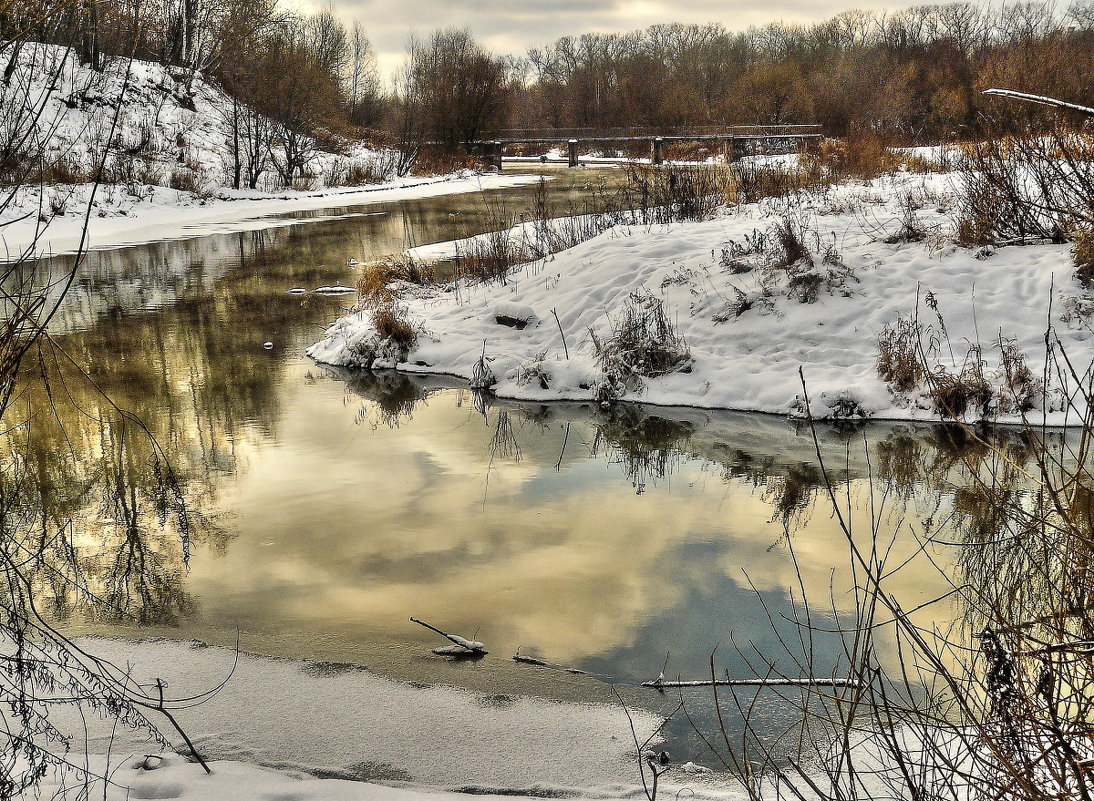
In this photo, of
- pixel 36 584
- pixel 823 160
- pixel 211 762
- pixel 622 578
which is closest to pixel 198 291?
pixel 36 584

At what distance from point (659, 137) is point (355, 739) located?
47.1m

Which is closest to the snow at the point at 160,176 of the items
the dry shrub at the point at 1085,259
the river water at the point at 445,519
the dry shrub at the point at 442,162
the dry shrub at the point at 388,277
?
the dry shrub at the point at 442,162

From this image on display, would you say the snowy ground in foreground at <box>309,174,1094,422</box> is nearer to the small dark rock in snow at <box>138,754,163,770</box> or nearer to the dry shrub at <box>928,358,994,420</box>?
the dry shrub at <box>928,358,994,420</box>

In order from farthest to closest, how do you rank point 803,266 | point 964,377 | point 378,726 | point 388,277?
point 388,277 → point 803,266 → point 964,377 → point 378,726

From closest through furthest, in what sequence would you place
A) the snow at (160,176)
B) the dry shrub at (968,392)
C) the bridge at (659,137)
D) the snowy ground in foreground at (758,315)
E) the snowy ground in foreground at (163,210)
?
the dry shrub at (968,392) < the snowy ground in foreground at (758,315) < the snowy ground in foreground at (163,210) < the snow at (160,176) < the bridge at (659,137)

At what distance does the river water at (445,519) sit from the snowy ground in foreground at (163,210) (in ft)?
32.1

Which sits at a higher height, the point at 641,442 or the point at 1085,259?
the point at 1085,259

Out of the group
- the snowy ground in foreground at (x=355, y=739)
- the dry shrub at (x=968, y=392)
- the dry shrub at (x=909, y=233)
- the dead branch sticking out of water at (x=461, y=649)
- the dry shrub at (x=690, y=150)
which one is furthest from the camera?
the dry shrub at (x=690, y=150)

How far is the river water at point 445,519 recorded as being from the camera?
4828 mm

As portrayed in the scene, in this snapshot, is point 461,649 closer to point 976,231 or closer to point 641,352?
point 641,352

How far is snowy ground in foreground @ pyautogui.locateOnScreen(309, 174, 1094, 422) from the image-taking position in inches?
367

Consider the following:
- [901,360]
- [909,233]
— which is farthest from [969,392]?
[909,233]

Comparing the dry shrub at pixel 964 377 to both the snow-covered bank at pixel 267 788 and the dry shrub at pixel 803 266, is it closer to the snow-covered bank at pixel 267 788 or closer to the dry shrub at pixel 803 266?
the dry shrub at pixel 803 266

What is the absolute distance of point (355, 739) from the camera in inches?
154
